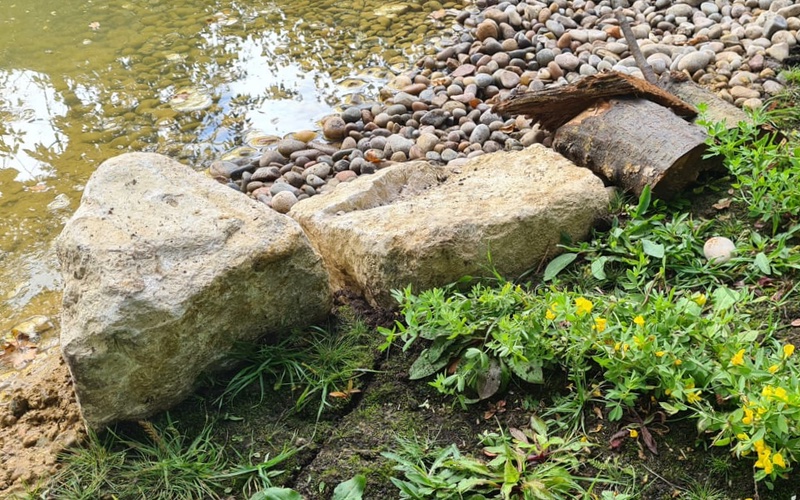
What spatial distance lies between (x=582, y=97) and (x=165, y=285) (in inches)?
103

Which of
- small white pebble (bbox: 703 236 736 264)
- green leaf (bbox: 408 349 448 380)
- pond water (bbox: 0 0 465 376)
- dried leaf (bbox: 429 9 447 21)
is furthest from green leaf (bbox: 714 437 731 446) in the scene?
dried leaf (bbox: 429 9 447 21)

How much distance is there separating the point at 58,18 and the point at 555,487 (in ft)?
26.2

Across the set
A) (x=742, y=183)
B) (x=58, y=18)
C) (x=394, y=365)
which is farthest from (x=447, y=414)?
(x=58, y=18)

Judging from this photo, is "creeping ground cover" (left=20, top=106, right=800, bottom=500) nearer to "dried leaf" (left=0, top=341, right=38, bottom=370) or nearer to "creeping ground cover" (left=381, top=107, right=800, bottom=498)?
"creeping ground cover" (left=381, top=107, right=800, bottom=498)

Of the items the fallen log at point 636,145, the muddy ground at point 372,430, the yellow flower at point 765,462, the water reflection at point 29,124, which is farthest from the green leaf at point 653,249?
the water reflection at point 29,124

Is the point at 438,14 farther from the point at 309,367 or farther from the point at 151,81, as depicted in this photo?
the point at 309,367

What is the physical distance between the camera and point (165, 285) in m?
2.74

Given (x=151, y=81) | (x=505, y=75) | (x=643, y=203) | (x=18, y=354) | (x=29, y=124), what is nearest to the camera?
(x=643, y=203)

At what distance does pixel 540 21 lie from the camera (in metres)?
6.55

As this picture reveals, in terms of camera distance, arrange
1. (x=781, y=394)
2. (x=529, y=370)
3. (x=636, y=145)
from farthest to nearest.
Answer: (x=636, y=145), (x=529, y=370), (x=781, y=394)

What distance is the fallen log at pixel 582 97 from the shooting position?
3998mm

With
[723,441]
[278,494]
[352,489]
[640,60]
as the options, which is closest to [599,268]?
[723,441]

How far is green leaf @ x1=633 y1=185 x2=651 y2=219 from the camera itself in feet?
11.4

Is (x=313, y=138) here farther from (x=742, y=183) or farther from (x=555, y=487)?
(x=555, y=487)
